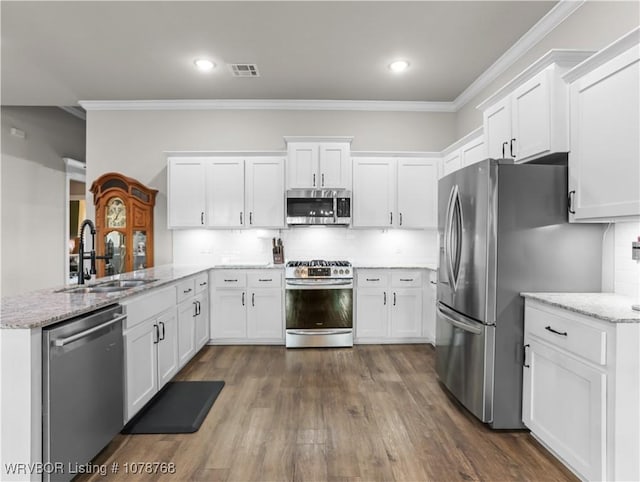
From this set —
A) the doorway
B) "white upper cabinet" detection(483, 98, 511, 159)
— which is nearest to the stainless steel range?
"white upper cabinet" detection(483, 98, 511, 159)

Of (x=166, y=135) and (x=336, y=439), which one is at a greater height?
(x=166, y=135)

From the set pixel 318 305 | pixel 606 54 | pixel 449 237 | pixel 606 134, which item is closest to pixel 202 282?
pixel 318 305

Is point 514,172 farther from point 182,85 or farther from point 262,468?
point 182,85

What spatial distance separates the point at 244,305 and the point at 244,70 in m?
2.66

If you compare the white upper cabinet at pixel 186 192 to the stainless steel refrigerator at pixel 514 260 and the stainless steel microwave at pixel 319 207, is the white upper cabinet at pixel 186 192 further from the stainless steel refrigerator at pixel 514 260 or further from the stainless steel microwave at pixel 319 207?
the stainless steel refrigerator at pixel 514 260

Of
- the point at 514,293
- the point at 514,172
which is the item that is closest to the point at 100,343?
the point at 514,293

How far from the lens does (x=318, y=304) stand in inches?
163

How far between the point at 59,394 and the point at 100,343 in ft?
1.14

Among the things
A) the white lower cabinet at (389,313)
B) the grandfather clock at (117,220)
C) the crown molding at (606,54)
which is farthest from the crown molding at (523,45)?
the grandfather clock at (117,220)

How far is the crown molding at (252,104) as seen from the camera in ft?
15.5

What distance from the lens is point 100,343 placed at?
6.44 feet

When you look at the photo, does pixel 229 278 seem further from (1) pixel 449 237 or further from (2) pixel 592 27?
(2) pixel 592 27

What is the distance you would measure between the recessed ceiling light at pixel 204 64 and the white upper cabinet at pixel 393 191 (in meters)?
1.93

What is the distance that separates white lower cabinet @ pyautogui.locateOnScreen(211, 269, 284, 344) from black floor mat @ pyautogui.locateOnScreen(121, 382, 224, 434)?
1.09m
